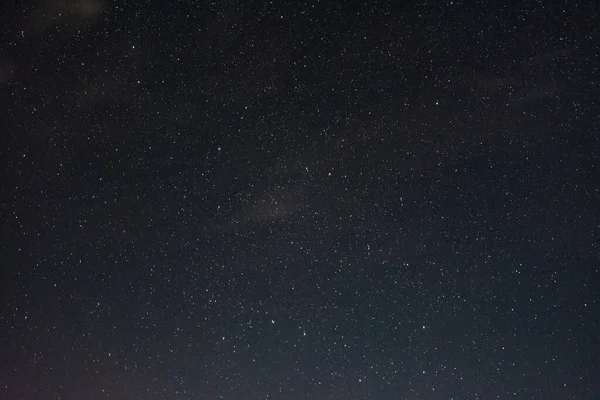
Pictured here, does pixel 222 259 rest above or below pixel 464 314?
above

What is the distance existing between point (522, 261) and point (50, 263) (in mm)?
734

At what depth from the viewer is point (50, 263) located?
1016 millimetres

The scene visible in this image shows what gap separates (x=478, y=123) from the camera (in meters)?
0.94

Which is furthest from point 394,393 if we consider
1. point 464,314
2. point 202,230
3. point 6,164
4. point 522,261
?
point 6,164

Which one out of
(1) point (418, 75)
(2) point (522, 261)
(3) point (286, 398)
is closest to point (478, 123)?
(1) point (418, 75)

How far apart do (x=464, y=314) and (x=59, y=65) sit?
2.43 feet

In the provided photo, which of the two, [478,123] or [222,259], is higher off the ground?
[478,123]

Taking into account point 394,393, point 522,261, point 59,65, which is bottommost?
point 394,393

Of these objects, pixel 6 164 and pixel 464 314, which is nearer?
pixel 464 314

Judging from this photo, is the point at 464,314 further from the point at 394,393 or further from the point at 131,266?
the point at 131,266

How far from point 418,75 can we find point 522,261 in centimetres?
32

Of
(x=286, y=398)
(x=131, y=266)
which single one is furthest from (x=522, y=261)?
(x=131, y=266)

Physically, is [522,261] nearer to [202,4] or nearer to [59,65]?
[202,4]

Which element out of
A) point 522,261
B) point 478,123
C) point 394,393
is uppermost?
point 478,123
